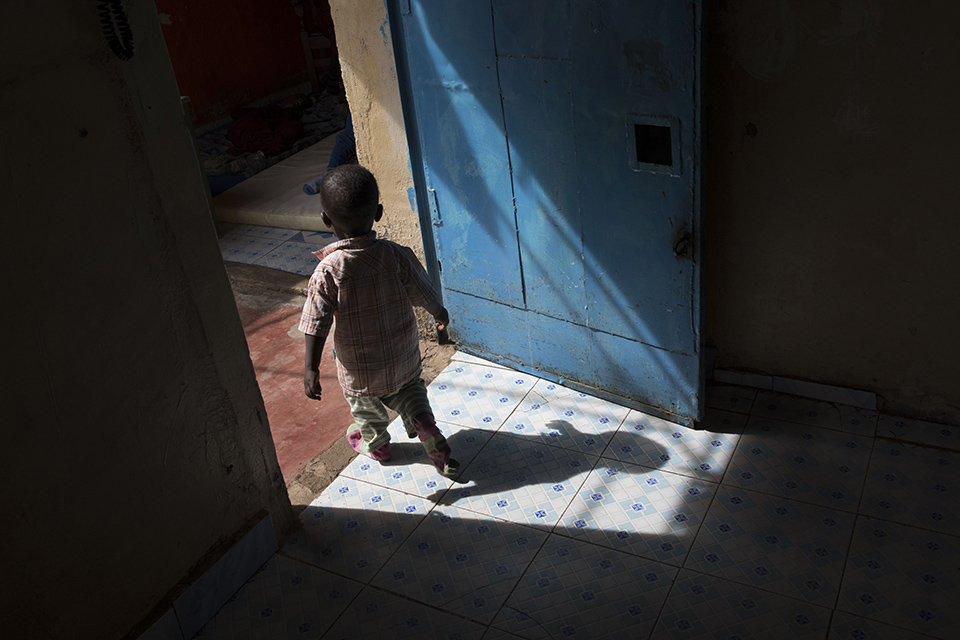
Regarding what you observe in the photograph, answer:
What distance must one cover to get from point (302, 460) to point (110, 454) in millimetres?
1297

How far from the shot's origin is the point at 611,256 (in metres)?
3.23

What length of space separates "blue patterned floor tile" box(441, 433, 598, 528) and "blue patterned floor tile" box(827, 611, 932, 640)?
3.44 ft

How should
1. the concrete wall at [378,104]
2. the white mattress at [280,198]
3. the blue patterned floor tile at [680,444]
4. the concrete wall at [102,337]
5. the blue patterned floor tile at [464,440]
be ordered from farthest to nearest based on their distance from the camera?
the white mattress at [280,198] < the concrete wall at [378,104] < the blue patterned floor tile at [464,440] < the blue patterned floor tile at [680,444] < the concrete wall at [102,337]

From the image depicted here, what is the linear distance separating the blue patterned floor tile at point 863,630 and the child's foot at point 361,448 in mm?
1894

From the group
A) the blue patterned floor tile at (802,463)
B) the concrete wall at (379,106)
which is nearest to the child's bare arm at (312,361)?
the concrete wall at (379,106)

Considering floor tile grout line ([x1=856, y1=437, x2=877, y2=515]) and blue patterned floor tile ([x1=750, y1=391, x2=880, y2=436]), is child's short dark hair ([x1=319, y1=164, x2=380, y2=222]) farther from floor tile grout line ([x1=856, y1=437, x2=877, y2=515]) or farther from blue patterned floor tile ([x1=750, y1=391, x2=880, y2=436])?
floor tile grout line ([x1=856, y1=437, x2=877, y2=515])

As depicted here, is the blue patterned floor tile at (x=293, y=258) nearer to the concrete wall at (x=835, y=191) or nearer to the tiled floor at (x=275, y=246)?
the tiled floor at (x=275, y=246)

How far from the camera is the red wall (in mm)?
8648

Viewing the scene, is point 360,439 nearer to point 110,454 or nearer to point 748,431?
point 110,454

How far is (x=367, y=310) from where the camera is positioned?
2916mm

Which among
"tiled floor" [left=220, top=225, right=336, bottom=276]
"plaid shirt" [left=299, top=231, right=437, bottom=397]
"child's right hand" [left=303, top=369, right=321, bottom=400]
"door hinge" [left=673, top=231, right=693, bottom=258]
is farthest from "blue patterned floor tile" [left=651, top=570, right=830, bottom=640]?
"tiled floor" [left=220, top=225, right=336, bottom=276]

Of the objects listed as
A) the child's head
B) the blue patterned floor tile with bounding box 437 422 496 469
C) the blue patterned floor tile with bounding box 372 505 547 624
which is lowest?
the blue patterned floor tile with bounding box 372 505 547 624

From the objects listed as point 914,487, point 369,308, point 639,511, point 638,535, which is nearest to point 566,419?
point 639,511

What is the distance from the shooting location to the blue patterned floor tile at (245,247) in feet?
19.4
